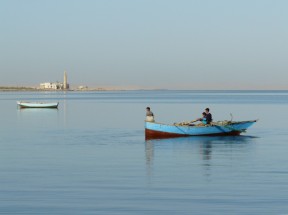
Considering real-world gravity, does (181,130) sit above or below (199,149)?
above

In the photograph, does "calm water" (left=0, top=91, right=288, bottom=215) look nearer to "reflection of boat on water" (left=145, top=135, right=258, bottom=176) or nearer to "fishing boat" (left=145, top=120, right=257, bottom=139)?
"reflection of boat on water" (left=145, top=135, right=258, bottom=176)

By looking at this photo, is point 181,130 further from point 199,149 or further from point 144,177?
point 144,177

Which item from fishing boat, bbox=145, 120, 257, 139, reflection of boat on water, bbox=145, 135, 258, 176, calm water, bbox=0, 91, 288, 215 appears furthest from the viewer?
fishing boat, bbox=145, 120, 257, 139

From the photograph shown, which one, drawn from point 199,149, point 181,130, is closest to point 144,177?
point 199,149

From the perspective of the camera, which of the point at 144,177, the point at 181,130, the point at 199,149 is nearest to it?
the point at 144,177

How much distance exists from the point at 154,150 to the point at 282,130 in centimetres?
2095

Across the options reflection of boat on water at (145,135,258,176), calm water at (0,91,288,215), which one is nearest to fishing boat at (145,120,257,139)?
reflection of boat on water at (145,135,258,176)

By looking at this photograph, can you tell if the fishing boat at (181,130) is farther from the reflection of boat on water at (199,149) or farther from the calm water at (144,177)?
the calm water at (144,177)

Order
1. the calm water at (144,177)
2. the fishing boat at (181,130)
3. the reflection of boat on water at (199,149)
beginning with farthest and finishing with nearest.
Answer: the fishing boat at (181,130)
the reflection of boat on water at (199,149)
the calm water at (144,177)

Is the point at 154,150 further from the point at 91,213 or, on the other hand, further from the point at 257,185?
the point at 91,213

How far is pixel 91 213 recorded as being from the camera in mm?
17578

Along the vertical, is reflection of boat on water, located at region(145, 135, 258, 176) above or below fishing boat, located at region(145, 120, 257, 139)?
below

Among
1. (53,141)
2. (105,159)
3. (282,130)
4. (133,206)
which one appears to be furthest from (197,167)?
(282,130)

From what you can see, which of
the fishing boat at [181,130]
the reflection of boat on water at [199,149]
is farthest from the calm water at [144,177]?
the fishing boat at [181,130]
